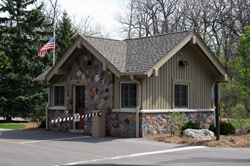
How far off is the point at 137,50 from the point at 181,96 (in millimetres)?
3306

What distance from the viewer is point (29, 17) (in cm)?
2727

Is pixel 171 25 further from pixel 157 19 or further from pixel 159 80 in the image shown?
pixel 159 80

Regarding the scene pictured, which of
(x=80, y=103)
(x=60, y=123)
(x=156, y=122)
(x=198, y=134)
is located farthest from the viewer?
(x=60, y=123)

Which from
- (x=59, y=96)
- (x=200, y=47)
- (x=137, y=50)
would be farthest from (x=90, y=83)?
(x=200, y=47)

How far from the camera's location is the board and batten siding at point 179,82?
16709 mm

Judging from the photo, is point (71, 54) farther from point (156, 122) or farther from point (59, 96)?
point (156, 122)

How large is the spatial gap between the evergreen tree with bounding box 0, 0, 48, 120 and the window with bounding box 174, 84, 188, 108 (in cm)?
1151

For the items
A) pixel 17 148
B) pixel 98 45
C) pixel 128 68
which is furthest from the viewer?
pixel 98 45

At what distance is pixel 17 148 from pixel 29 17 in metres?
16.1

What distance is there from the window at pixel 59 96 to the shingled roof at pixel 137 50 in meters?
3.74

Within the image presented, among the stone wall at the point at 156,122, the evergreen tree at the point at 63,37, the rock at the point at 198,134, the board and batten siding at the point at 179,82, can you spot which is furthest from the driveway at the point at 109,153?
the evergreen tree at the point at 63,37

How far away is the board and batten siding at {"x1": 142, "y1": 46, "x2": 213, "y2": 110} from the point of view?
16709 millimetres

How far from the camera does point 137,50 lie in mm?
19078

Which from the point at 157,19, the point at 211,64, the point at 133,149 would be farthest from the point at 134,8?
the point at 133,149
